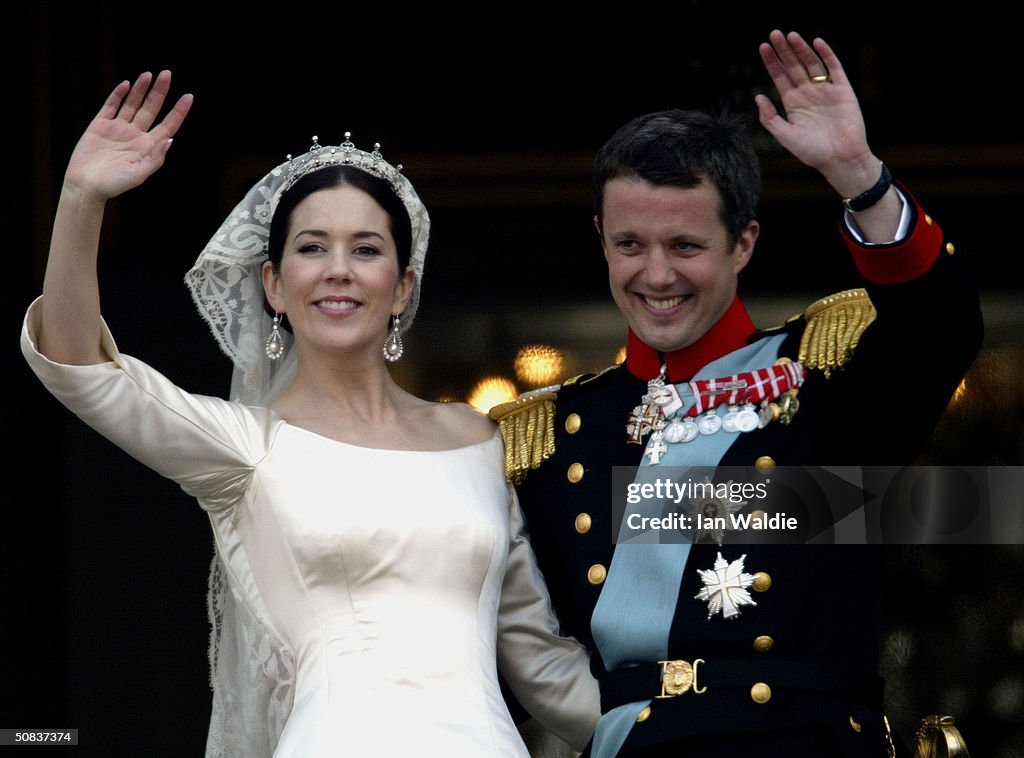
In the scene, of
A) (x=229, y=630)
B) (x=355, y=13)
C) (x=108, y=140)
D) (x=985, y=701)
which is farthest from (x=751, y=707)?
(x=355, y=13)

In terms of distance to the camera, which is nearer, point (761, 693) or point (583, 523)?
point (761, 693)

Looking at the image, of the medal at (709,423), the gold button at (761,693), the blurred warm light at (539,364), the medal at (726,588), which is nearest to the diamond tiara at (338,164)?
the medal at (709,423)

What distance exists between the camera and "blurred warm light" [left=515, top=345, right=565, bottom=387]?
4.24 metres

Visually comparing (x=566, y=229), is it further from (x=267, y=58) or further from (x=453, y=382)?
(x=267, y=58)

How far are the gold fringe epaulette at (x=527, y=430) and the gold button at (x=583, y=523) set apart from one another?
144 mm

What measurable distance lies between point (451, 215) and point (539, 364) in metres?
0.40

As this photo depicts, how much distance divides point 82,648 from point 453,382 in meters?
1.02

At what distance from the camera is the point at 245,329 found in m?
3.05

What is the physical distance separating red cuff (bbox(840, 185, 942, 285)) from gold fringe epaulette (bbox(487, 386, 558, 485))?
67 centimetres

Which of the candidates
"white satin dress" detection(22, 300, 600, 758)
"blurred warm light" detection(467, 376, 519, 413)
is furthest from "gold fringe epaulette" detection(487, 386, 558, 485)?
"blurred warm light" detection(467, 376, 519, 413)

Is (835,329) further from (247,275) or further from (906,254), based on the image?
(247,275)

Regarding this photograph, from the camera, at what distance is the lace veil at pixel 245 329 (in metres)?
2.94

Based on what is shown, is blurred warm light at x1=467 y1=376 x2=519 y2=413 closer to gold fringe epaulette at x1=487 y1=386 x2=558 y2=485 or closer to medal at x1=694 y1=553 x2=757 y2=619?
gold fringe epaulette at x1=487 y1=386 x2=558 y2=485

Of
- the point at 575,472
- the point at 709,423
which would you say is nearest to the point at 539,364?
the point at 575,472
